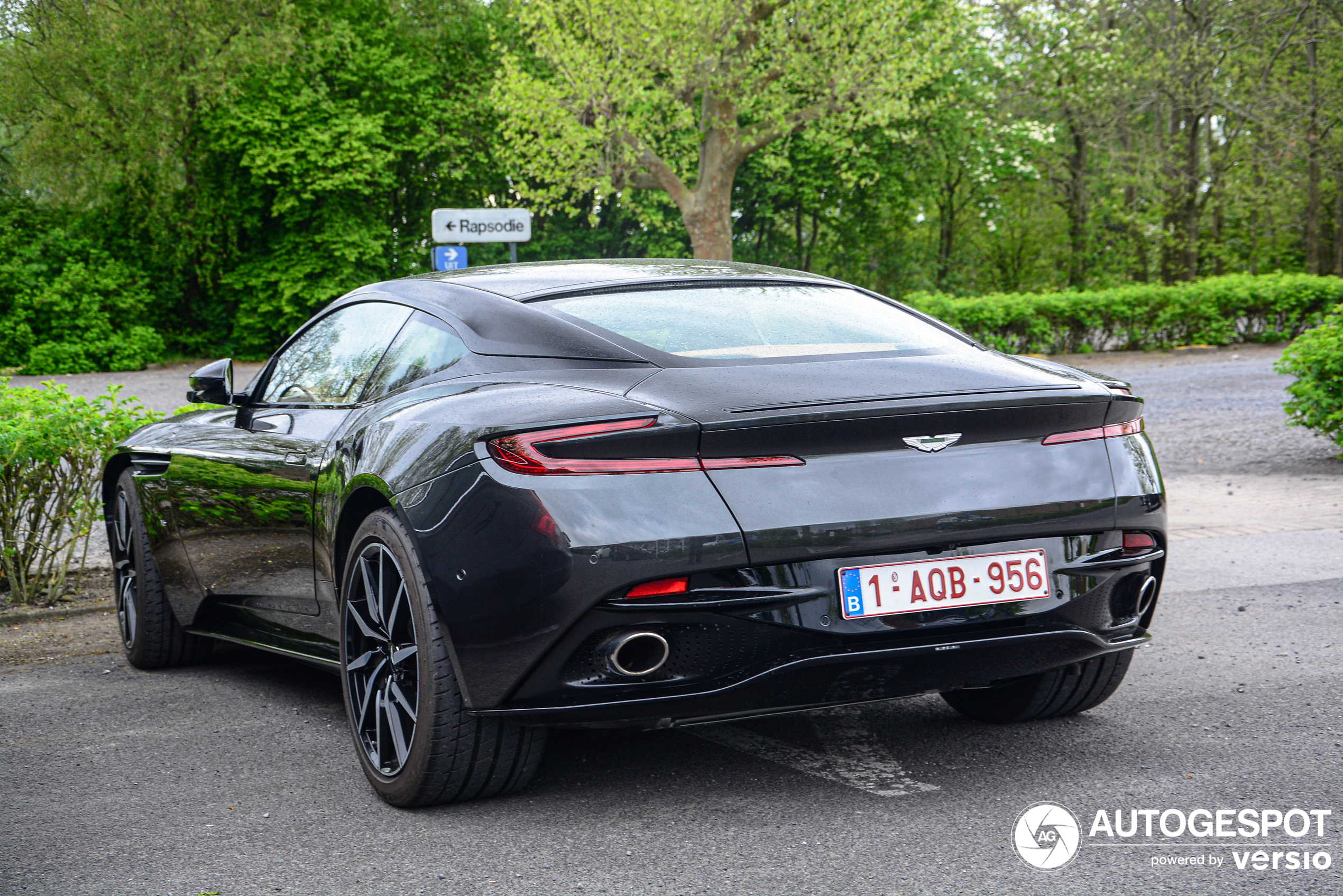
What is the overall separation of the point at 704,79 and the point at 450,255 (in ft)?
37.5

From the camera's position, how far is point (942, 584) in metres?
3.06

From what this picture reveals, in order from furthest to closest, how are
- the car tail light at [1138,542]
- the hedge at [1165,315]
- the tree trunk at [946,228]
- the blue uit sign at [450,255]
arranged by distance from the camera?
the tree trunk at [946,228] → the hedge at [1165,315] → the blue uit sign at [450,255] → the car tail light at [1138,542]

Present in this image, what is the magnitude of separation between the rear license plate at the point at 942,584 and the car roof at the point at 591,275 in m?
1.37

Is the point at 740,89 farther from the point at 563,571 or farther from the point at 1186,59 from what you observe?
the point at 563,571

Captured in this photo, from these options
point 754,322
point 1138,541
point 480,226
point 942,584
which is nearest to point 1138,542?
point 1138,541

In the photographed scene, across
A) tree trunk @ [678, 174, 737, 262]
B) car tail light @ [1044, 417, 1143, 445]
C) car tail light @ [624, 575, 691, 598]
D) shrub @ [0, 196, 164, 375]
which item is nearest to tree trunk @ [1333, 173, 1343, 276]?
tree trunk @ [678, 174, 737, 262]

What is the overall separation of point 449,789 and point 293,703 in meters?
1.62

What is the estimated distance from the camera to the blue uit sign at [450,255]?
12289 mm

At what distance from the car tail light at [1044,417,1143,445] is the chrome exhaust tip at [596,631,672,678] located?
108 cm

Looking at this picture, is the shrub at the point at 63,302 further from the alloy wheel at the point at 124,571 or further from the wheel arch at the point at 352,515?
the wheel arch at the point at 352,515

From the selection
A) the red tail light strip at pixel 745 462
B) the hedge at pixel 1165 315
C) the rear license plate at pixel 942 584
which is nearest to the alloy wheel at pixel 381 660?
the red tail light strip at pixel 745 462

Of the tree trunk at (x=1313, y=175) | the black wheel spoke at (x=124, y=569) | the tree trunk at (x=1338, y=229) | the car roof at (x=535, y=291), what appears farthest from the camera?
the tree trunk at (x=1338, y=229)

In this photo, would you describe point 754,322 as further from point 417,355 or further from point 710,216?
point 710,216

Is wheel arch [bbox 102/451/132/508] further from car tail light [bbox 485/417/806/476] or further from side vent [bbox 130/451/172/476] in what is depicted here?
car tail light [bbox 485/417/806/476]
